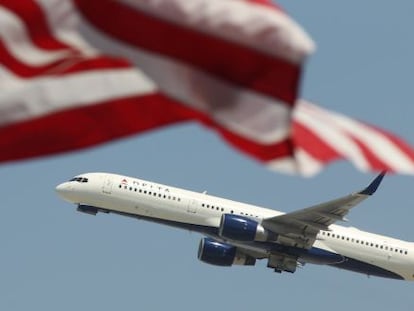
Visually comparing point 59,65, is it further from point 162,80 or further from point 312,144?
point 312,144

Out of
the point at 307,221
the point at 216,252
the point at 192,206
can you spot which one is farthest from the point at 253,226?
the point at 307,221

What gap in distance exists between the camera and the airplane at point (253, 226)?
53062 mm

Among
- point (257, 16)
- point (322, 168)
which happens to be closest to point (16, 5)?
point (257, 16)

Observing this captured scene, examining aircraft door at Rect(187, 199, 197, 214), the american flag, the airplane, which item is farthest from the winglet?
the american flag

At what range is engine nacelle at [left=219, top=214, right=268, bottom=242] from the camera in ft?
173

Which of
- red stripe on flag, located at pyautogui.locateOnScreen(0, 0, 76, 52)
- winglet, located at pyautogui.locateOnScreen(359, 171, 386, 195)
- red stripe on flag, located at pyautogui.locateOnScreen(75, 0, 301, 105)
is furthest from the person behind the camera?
winglet, located at pyautogui.locateOnScreen(359, 171, 386, 195)

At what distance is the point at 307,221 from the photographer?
59.0 meters

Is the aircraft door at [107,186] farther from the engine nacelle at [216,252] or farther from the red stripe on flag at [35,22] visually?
the red stripe on flag at [35,22]

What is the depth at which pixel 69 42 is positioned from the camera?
7.80 metres

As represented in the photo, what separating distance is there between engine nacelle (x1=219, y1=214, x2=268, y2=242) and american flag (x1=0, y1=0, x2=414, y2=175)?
44946mm

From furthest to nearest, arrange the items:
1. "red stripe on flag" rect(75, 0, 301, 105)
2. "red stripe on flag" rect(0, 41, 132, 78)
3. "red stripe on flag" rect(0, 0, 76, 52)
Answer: "red stripe on flag" rect(0, 0, 76, 52), "red stripe on flag" rect(0, 41, 132, 78), "red stripe on flag" rect(75, 0, 301, 105)

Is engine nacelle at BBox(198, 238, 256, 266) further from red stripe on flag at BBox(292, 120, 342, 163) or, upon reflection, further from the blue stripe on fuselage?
red stripe on flag at BBox(292, 120, 342, 163)

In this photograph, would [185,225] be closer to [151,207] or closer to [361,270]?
[151,207]

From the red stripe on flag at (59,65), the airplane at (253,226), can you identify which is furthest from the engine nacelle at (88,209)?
the red stripe on flag at (59,65)
